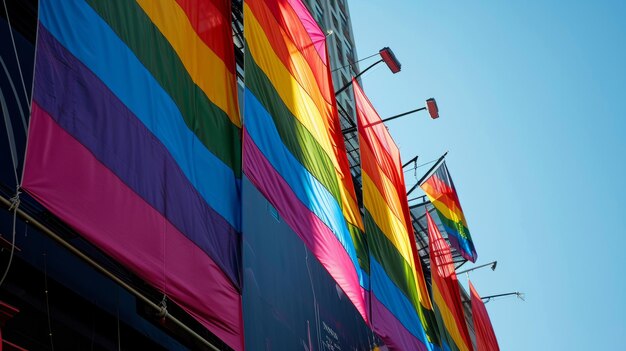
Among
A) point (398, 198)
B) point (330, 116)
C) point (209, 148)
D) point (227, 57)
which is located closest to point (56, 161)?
point (209, 148)

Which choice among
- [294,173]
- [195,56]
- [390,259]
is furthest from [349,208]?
[195,56]

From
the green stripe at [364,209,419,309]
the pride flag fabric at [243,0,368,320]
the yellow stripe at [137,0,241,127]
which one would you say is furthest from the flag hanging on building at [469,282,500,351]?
the yellow stripe at [137,0,241,127]

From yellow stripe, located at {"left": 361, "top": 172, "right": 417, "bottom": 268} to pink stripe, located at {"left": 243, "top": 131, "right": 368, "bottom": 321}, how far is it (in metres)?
2.67

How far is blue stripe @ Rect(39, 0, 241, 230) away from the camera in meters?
7.73

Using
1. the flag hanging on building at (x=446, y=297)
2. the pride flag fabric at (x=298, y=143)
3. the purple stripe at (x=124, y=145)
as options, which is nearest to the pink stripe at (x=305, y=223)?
the pride flag fabric at (x=298, y=143)

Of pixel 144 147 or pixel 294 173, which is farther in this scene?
pixel 294 173

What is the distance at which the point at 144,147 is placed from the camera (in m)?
8.20

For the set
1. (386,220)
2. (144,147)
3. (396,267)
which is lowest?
(144,147)

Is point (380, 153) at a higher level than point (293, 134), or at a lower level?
higher

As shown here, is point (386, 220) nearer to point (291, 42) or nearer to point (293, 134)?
A: point (291, 42)

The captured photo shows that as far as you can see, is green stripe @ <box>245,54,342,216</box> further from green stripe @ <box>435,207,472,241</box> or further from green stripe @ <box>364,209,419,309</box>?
green stripe @ <box>435,207,472,241</box>

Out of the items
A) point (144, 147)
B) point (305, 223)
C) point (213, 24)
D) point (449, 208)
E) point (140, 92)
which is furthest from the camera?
point (449, 208)

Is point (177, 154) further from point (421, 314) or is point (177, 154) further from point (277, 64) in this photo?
point (421, 314)

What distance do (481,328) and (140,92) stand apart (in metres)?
15.4
